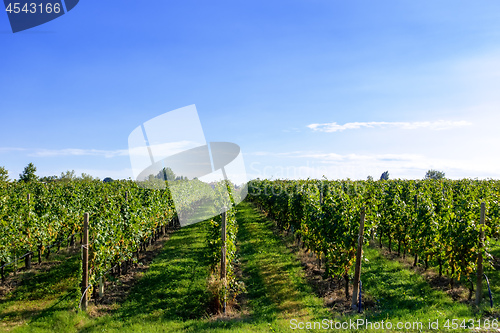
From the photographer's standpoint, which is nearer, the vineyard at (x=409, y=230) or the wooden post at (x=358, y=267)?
the wooden post at (x=358, y=267)

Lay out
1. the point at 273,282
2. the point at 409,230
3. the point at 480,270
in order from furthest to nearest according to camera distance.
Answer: the point at 409,230, the point at 273,282, the point at 480,270

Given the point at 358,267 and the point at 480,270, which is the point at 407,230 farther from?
the point at 358,267

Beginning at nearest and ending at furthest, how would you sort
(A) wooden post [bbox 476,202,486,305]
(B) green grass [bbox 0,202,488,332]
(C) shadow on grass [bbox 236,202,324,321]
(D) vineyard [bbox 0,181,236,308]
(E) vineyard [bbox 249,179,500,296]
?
(B) green grass [bbox 0,202,488,332] → (C) shadow on grass [bbox 236,202,324,321] → (A) wooden post [bbox 476,202,486,305] → (E) vineyard [bbox 249,179,500,296] → (D) vineyard [bbox 0,181,236,308]

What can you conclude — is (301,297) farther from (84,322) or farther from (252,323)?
(84,322)

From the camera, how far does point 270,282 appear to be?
31.1 ft

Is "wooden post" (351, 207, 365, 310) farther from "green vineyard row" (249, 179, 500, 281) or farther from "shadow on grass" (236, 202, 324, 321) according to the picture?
"shadow on grass" (236, 202, 324, 321)

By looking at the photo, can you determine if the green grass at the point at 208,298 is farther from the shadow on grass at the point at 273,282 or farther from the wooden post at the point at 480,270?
the wooden post at the point at 480,270

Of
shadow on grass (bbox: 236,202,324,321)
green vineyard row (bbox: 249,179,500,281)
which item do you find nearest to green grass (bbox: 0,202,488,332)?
shadow on grass (bbox: 236,202,324,321)

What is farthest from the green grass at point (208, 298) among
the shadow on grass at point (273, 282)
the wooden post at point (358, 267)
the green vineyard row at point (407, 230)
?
the green vineyard row at point (407, 230)

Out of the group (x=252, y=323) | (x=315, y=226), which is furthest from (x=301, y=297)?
(x=315, y=226)

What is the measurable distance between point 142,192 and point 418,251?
13324mm

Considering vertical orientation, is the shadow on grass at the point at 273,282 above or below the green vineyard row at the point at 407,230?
below

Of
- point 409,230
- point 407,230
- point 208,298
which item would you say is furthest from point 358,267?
point 407,230

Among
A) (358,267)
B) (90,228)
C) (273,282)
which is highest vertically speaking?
(90,228)
